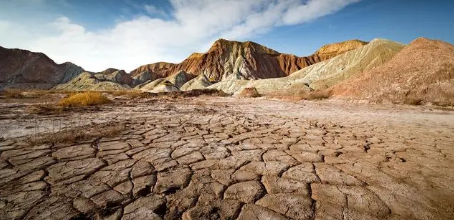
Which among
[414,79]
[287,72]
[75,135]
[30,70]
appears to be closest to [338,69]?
[414,79]

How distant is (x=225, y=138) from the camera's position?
3664 mm

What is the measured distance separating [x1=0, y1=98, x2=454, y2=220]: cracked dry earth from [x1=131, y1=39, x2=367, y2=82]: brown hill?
2426 inches

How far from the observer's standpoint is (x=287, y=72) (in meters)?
74.6

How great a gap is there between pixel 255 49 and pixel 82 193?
7721 centimetres

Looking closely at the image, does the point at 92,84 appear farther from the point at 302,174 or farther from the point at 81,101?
the point at 302,174

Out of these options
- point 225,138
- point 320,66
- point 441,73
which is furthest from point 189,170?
point 320,66

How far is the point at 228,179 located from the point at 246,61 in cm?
6911

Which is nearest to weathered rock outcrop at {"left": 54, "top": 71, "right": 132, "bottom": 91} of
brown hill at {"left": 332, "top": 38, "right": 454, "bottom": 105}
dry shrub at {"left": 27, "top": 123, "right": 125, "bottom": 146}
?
brown hill at {"left": 332, "top": 38, "right": 454, "bottom": 105}

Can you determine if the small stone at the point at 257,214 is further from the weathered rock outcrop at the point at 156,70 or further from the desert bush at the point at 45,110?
the weathered rock outcrop at the point at 156,70

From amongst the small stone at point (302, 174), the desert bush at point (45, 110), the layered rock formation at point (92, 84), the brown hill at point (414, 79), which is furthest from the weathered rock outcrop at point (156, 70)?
the small stone at point (302, 174)

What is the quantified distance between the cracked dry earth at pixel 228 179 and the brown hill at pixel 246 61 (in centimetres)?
6162

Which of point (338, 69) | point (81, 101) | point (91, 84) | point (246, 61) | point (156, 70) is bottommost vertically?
point (81, 101)

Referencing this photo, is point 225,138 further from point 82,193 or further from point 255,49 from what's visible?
point 255,49

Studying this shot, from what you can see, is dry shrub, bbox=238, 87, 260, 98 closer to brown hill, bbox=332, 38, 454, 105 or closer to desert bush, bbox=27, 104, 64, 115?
brown hill, bbox=332, 38, 454, 105
